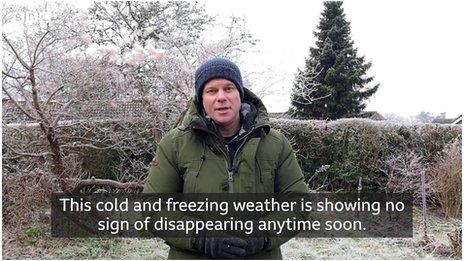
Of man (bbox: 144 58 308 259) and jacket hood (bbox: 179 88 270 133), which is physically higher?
jacket hood (bbox: 179 88 270 133)

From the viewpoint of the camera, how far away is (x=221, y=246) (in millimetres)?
1529

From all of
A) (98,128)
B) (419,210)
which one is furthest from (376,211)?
(98,128)

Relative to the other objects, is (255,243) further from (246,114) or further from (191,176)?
(246,114)

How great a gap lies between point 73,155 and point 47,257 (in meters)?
1.29

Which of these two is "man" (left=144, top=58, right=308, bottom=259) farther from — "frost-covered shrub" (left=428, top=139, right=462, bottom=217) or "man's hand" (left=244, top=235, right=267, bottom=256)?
"frost-covered shrub" (left=428, top=139, right=462, bottom=217)

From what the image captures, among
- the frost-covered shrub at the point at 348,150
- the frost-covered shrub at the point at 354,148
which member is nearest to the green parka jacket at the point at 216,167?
the frost-covered shrub at the point at 354,148

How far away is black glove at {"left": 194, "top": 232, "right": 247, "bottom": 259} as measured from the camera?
1.53 metres

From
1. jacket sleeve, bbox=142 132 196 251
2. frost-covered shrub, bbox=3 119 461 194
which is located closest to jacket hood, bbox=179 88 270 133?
jacket sleeve, bbox=142 132 196 251

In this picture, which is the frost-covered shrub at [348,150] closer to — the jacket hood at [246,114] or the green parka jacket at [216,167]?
the jacket hood at [246,114]

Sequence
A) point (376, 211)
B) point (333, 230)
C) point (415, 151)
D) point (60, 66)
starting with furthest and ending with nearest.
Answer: point (415, 151) < point (376, 211) < point (333, 230) < point (60, 66)

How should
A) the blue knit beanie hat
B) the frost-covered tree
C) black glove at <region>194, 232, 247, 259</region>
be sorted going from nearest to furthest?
black glove at <region>194, 232, 247, 259</region>
the blue knit beanie hat
the frost-covered tree

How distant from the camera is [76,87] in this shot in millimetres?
4863

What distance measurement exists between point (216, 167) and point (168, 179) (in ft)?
0.60

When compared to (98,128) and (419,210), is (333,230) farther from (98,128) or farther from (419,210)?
(98,128)
